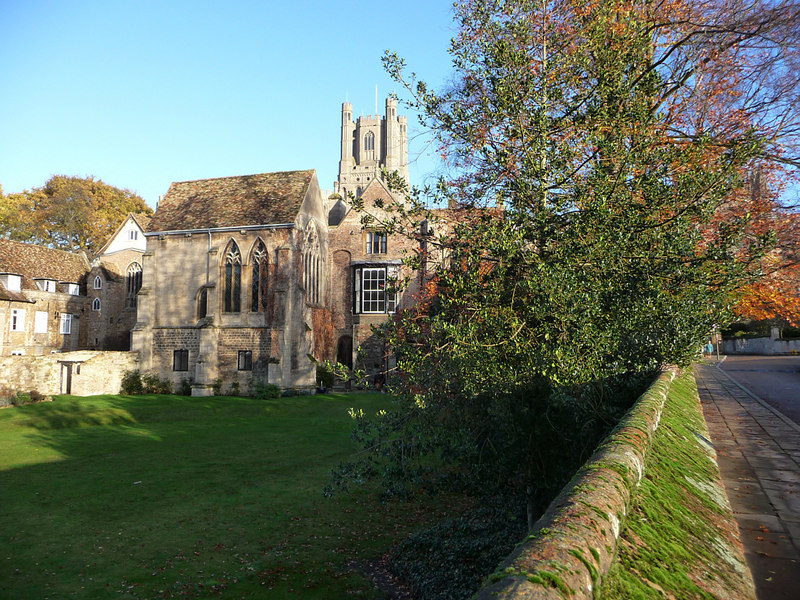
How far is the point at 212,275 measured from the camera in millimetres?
34375

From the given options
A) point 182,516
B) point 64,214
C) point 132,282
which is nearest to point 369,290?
point 132,282

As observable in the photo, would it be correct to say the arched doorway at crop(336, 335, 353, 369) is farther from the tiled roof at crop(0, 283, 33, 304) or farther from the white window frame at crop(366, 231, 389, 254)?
the tiled roof at crop(0, 283, 33, 304)

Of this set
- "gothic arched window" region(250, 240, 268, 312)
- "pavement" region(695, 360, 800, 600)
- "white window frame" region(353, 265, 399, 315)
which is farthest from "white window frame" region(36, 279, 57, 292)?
"pavement" region(695, 360, 800, 600)

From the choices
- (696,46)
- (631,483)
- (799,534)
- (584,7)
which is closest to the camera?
(631,483)

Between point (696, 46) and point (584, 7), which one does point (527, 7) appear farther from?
point (696, 46)

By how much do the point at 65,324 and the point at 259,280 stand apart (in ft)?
76.5

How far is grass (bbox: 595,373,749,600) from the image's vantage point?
3.16m

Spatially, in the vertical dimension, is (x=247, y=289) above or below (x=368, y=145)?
below

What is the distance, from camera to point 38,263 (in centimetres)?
4497

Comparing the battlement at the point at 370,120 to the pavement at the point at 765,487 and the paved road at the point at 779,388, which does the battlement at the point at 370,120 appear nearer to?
the paved road at the point at 779,388

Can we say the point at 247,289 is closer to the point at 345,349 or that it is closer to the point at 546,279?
the point at 345,349

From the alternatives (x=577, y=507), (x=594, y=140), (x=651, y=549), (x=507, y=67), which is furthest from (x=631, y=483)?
(x=507, y=67)

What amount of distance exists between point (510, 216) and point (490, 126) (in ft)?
6.27

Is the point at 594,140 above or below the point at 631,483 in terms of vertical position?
above
